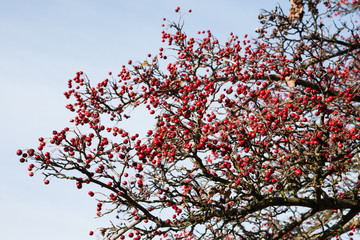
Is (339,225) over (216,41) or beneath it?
beneath

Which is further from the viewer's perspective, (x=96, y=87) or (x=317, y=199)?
(x=96, y=87)

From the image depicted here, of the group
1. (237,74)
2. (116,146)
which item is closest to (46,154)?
(116,146)

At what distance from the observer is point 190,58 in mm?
9992

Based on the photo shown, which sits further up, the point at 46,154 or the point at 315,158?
the point at 46,154

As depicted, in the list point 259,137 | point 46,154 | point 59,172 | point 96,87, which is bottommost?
point 259,137

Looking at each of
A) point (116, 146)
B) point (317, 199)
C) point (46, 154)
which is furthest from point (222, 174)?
point (46, 154)

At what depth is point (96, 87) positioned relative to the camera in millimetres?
9023

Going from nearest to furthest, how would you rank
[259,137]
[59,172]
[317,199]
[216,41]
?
1. [59,172]
2. [259,137]
3. [317,199]
4. [216,41]

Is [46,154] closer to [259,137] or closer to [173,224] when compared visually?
[173,224]

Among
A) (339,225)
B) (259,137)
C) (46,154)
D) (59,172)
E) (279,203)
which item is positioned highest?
(46,154)

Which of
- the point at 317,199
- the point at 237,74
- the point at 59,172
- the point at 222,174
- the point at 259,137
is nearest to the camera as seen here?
the point at 59,172

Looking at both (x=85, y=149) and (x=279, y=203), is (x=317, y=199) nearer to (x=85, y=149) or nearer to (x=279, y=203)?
(x=279, y=203)

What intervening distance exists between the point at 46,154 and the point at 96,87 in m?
3.50

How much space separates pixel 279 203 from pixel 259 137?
152 centimetres
